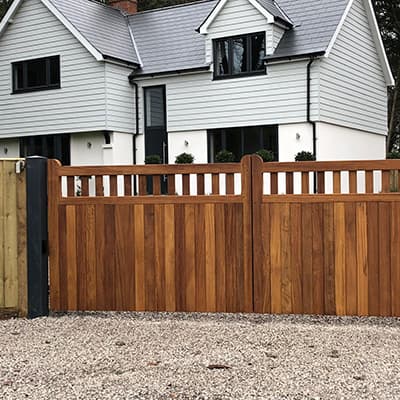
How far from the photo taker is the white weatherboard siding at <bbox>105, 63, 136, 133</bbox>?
60.2ft

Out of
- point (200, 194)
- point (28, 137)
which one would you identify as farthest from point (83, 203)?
point (28, 137)

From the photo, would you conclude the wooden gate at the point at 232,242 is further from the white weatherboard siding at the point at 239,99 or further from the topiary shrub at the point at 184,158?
the topiary shrub at the point at 184,158

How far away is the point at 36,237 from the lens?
18.0ft

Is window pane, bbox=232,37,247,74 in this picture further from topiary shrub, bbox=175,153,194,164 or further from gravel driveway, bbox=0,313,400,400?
gravel driveway, bbox=0,313,400,400

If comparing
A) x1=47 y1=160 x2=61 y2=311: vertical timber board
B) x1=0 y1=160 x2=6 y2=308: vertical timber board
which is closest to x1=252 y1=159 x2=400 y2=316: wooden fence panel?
x1=47 y1=160 x2=61 y2=311: vertical timber board

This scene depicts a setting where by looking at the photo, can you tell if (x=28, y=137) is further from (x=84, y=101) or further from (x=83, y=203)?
(x=83, y=203)

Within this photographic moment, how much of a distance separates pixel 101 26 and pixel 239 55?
563cm

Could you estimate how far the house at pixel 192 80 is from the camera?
16531 mm

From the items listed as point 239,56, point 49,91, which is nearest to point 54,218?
point 239,56

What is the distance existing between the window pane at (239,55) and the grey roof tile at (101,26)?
143 inches

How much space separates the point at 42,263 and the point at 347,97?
580 inches

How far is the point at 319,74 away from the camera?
16047mm

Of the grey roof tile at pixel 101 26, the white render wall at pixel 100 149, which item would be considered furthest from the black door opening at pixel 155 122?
the grey roof tile at pixel 101 26

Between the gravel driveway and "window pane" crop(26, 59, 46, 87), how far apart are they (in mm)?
15897
